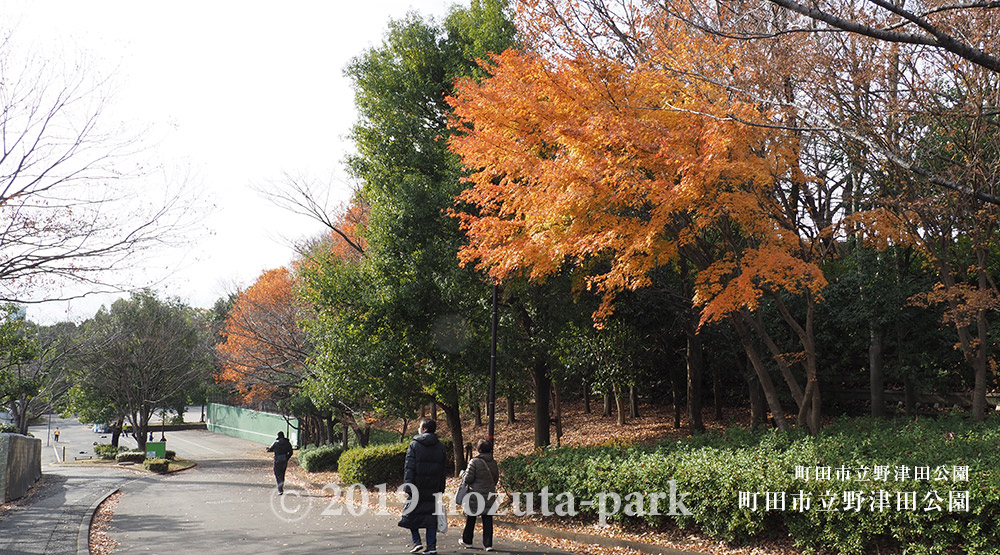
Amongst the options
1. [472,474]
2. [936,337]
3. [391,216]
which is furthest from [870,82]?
[391,216]

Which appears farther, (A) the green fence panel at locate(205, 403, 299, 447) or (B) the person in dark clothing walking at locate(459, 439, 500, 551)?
(A) the green fence panel at locate(205, 403, 299, 447)

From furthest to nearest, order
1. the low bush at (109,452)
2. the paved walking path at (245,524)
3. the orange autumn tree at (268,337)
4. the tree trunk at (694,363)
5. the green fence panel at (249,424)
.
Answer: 1. the green fence panel at (249,424)
2. the low bush at (109,452)
3. the orange autumn tree at (268,337)
4. the tree trunk at (694,363)
5. the paved walking path at (245,524)

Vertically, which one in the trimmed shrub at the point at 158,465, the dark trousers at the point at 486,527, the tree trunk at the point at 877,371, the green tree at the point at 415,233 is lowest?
the trimmed shrub at the point at 158,465

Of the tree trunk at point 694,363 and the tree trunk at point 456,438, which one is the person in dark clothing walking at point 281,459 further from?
the tree trunk at point 694,363

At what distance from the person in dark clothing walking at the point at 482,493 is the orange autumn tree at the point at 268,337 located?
15.9 m

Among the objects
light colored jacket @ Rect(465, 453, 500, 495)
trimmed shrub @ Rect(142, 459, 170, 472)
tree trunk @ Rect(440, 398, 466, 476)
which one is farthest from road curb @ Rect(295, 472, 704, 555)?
trimmed shrub @ Rect(142, 459, 170, 472)

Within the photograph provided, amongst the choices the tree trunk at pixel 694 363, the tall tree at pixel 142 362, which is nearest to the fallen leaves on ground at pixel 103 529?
the tree trunk at pixel 694 363

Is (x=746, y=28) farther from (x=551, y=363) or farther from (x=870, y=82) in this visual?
(x=551, y=363)

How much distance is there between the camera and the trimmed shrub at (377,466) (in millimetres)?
16297

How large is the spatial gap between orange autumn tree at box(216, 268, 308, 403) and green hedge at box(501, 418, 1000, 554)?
49.7ft

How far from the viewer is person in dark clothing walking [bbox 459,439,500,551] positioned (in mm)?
8297

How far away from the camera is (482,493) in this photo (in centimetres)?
831

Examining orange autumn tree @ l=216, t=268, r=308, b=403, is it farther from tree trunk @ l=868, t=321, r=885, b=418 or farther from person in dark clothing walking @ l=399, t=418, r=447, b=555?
tree trunk @ l=868, t=321, r=885, b=418

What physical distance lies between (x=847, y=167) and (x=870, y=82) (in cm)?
272
